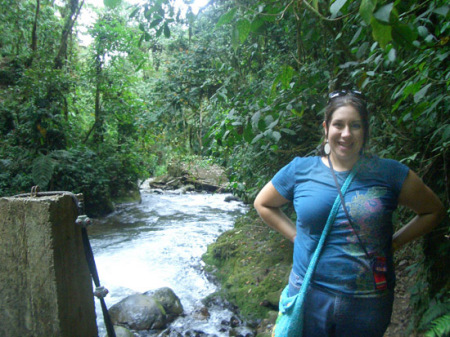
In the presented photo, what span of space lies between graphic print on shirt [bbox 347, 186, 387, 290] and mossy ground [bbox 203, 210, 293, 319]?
124 inches

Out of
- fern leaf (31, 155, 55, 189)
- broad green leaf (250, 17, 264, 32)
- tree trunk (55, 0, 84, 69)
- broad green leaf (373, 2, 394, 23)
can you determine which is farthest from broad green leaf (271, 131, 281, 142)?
tree trunk (55, 0, 84, 69)

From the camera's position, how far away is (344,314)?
4.51ft

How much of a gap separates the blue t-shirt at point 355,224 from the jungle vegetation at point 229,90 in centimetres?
51

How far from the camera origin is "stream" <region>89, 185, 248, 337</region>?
16.0 feet

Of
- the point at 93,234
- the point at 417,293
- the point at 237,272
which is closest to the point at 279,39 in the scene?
the point at 237,272

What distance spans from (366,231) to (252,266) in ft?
13.8

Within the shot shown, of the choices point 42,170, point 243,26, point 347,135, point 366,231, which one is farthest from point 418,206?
point 42,170

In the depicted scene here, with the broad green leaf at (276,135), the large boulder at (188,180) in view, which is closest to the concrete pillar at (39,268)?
the broad green leaf at (276,135)

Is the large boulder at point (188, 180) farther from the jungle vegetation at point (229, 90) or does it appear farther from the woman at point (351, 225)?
the woman at point (351, 225)

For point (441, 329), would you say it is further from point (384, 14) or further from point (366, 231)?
point (384, 14)

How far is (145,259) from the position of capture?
7.29m

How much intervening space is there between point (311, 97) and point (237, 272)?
3.46m

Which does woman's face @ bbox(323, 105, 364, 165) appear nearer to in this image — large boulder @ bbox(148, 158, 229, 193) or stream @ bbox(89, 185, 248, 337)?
stream @ bbox(89, 185, 248, 337)

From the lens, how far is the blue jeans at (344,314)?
137 centimetres
